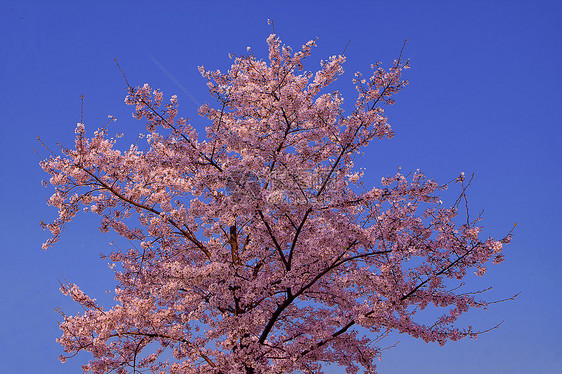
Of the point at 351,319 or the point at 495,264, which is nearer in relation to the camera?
the point at 495,264

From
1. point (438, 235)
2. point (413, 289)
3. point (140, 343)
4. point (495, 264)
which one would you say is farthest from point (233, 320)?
point (495, 264)

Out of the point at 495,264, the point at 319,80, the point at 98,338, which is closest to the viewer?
the point at 495,264

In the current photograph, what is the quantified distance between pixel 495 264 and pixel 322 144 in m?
4.88

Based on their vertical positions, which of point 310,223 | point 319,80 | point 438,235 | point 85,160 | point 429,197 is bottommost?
point 438,235

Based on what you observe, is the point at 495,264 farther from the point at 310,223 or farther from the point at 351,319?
the point at 310,223

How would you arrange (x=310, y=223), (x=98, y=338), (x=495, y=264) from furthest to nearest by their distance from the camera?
(x=310, y=223) < (x=98, y=338) < (x=495, y=264)

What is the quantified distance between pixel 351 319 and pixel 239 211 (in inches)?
155

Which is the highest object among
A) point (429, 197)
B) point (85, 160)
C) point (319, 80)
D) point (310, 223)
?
point (319, 80)

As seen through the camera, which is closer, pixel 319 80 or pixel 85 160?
pixel 85 160

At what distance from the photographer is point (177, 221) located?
11531mm

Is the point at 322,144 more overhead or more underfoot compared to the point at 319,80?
more underfoot

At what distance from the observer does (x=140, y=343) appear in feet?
38.0

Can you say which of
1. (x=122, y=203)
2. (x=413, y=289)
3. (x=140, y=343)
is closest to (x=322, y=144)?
(x=413, y=289)

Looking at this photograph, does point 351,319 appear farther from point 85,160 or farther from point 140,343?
point 85,160
